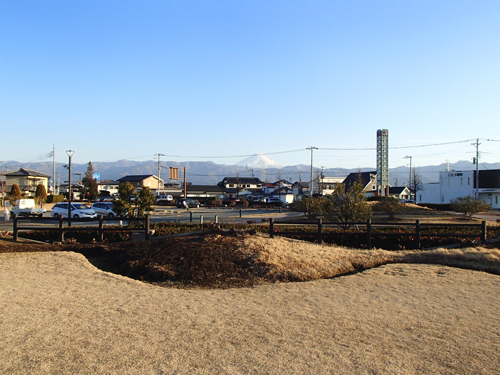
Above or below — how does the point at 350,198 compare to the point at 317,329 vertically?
above

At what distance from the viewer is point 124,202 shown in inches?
842

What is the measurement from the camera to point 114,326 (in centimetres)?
658

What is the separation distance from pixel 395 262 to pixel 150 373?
393 inches

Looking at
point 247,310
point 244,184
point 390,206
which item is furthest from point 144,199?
point 244,184

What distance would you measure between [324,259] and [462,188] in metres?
63.0

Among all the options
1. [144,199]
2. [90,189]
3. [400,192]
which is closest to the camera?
[144,199]

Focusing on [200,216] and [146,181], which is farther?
[146,181]

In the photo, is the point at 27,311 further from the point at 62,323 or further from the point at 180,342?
the point at 180,342

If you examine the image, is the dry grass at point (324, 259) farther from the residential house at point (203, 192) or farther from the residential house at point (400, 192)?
Answer: the residential house at point (203, 192)

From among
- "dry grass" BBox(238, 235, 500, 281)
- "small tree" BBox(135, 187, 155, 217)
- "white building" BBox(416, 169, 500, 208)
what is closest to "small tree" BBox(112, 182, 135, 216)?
"small tree" BBox(135, 187, 155, 217)

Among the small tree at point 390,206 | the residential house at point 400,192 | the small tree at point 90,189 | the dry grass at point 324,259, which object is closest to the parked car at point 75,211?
the dry grass at point 324,259

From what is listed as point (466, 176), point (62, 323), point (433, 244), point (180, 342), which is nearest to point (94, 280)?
point (62, 323)

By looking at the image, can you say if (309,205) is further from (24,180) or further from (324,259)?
(24,180)

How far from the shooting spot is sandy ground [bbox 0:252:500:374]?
518cm
